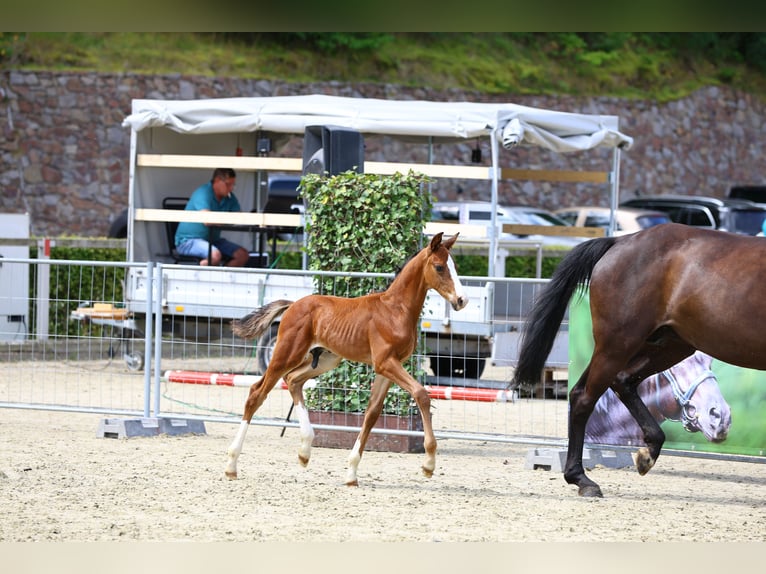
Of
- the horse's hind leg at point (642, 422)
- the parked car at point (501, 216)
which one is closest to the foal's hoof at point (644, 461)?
the horse's hind leg at point (642, 422)

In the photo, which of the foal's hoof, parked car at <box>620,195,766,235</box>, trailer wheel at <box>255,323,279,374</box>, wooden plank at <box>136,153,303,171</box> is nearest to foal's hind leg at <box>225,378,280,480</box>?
the foal's hoof

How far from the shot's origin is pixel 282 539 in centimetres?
540

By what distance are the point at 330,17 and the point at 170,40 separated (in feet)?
84.6

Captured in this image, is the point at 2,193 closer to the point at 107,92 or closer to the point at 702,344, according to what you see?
the point at 107,92

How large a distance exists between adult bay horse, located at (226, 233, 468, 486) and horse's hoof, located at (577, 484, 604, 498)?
128 cm

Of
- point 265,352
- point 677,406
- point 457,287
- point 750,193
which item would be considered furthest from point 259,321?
point 750,193

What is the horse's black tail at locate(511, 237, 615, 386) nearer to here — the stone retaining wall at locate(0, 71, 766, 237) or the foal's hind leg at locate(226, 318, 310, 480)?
the foal's hind leg at locate(226, 318, 310, 480)

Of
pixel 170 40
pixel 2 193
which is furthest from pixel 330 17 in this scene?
pixel 170 40

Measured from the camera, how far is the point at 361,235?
871 cm

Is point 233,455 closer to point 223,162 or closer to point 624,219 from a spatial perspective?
point 223,162

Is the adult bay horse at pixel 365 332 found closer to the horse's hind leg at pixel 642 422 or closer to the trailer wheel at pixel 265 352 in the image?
the horse's hind leg at pixel 642 422

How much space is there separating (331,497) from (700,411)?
2842mm

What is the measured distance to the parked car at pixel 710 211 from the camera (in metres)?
25.0

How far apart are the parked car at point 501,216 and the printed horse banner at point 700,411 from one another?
10558 millimetres
